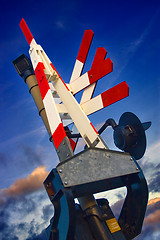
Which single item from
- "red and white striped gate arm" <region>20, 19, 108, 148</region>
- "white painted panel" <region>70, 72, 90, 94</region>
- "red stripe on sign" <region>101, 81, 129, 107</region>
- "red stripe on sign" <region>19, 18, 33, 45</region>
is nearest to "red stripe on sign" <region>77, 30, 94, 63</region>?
"white painted panel" <region>70, 72, 90, 94</region>

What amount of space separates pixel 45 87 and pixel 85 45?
1.06m

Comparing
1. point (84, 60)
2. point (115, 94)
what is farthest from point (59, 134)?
point (84, 60)

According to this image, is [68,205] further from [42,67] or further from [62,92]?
[42,67]

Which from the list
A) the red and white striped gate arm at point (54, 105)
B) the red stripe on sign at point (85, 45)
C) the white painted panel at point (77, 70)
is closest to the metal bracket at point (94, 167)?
the red and white striped gate arm at point (54, 105)

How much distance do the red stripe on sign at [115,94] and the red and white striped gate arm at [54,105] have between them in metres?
0.40

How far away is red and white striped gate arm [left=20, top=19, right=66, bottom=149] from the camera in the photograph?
352cm

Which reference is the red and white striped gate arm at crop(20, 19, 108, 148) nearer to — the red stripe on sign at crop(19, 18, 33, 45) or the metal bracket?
the red stripe on sign at crop(19, 18, 33, 45)

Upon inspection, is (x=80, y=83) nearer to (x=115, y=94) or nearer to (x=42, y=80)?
(x=42, y=80)

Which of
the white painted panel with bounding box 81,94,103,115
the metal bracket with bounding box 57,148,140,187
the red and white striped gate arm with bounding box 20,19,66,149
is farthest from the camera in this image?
the white painted panel with bounding box 81,94,103,115

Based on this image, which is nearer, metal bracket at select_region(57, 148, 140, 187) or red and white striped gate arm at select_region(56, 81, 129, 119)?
metal bracket at select_region(57, 148, 140, 187)

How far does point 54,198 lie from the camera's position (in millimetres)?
2613

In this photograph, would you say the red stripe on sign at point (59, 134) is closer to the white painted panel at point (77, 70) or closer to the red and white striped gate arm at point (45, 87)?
the red and white striped gate arm at point (45, 87)

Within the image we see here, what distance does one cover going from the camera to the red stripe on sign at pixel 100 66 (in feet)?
12.0

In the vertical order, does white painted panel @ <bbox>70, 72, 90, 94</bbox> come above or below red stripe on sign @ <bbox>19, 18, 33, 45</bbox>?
below
